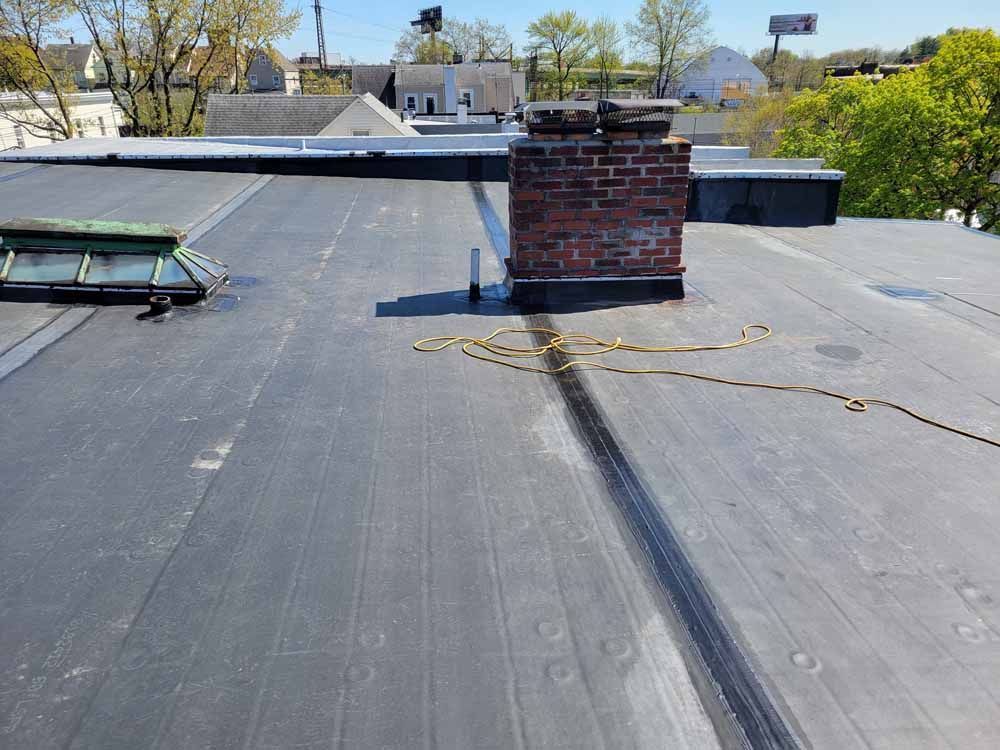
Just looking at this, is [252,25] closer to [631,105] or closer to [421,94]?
Answer: [421,94]

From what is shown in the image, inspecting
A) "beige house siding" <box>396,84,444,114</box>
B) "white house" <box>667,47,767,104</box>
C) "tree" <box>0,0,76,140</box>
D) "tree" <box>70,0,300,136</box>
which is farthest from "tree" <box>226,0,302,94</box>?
"white house" <box>667,47,767,104</box>

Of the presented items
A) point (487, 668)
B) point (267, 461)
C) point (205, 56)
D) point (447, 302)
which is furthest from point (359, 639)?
point (205, 56)

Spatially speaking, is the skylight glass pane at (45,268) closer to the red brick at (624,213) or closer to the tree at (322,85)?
the red brick at (624,213)

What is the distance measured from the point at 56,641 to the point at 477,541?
4.64ft

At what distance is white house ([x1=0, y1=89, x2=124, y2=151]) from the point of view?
32.4 metres

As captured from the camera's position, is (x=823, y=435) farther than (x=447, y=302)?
No

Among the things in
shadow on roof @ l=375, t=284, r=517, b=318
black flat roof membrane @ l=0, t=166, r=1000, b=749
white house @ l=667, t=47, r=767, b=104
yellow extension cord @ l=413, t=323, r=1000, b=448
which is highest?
white house @ l=667, t=47, r=767, b=104

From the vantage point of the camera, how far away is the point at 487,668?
6.59ft

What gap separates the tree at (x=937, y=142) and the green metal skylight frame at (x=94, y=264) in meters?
29.5

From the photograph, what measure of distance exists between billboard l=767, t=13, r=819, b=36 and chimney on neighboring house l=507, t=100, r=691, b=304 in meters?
104

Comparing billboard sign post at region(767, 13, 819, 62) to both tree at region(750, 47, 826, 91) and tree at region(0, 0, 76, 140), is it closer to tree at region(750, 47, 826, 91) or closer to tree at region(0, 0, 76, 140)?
tree at region(750, 47, 826, 91)

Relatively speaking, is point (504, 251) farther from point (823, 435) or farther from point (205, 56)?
point (205, 56)

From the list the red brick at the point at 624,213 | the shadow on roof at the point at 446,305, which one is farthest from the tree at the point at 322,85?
the red brick at the point at 624,213

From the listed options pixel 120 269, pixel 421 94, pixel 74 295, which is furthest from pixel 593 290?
pixel 421 94
